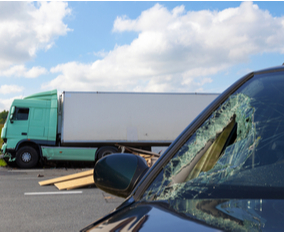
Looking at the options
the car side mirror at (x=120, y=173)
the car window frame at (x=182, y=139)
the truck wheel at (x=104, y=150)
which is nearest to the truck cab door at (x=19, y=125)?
the truck wheel at (x=104, y=150)

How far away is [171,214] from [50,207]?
4.97 metres

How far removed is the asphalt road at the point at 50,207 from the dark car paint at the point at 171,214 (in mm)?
3181

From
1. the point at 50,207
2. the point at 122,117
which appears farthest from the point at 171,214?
the point at 122,117

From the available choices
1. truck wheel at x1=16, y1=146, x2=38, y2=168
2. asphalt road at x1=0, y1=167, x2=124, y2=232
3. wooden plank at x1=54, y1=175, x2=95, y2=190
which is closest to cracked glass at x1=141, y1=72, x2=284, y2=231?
asphalt road at x1=0, y1=167, x2=124, y2=232

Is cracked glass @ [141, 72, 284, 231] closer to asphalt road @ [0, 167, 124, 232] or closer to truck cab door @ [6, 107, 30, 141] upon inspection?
asphalt road @ [0, 167, 124, 232]

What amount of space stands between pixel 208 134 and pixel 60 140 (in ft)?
42.9

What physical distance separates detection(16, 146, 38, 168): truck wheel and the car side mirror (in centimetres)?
1281

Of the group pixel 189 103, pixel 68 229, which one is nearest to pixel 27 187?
pixel 68 229

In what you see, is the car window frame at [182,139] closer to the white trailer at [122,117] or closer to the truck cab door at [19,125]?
the white trailer at [122,117]

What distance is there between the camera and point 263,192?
1.08 m

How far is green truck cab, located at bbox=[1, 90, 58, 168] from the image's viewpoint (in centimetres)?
1348

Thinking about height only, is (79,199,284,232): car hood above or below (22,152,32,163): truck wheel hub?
above

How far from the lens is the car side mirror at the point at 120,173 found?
1.58 meters

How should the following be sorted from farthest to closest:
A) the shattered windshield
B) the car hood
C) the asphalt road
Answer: the asphalt road, the shattered windshield, the car hood
